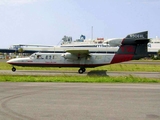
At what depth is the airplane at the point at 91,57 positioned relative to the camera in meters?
29.0

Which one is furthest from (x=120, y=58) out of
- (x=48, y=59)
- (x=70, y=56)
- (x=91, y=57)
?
(x=48, y=59)

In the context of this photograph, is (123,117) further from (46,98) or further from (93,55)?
(93,55)

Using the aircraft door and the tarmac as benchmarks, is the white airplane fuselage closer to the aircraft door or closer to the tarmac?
the aircraft door

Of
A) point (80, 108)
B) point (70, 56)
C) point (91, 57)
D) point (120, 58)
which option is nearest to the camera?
point (80, 108)

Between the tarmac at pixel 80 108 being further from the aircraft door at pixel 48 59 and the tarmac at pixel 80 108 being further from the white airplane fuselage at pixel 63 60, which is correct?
the aircraft door at pixel 48 59

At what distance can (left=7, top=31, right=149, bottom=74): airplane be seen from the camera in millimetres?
29000

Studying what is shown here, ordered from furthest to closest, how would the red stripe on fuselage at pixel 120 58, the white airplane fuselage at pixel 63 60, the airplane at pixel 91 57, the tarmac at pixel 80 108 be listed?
the white airplane fuselage at pixel 63 60 < the red stripe on fuselage at pixel 120 58 < the airplane at pixel 91 57 < the tarmac at pixel 80 108

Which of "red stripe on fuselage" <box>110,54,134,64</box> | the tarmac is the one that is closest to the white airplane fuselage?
"red stripe on fuselage" <box>110,54,134,64</box>

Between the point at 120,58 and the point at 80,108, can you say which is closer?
the point at 80,108

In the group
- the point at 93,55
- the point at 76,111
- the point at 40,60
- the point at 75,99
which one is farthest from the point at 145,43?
the point at 76,111

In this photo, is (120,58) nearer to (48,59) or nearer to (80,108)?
(48,59)

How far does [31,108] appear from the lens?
7930mm

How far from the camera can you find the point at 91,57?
29.7 m

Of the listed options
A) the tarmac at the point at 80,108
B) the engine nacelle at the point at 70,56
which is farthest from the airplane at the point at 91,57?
the tarmac at the point at 80,108
